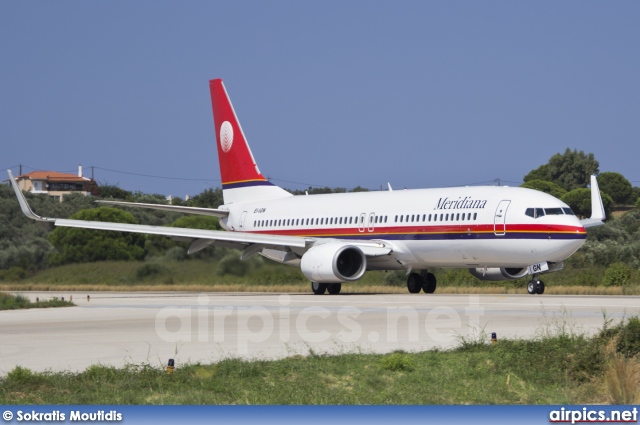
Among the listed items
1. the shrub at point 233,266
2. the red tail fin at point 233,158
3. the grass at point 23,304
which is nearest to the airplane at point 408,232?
the shrub at point 233,266

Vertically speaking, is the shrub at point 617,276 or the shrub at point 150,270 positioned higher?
the shrub at point 150,270

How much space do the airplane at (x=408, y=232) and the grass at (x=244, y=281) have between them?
35.0 inches

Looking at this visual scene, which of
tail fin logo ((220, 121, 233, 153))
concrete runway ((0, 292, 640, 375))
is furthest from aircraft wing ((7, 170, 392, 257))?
tail fin logo ((220, 121, 233, 153))

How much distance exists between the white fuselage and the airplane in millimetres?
29

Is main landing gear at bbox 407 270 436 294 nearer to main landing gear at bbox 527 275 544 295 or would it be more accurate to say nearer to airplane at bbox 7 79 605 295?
airplane at bbox 7 79 605 295

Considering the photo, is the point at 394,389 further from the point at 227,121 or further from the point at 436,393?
the point at 227,121

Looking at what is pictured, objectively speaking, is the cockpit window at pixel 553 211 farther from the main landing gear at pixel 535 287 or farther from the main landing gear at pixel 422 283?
the main landing gear at pixel 422 283

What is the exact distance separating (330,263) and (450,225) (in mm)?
3718

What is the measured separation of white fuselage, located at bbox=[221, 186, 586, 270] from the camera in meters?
31.0

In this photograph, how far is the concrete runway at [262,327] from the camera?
15344mm

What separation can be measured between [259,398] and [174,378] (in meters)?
1.51

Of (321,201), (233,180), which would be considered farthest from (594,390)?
(233,180)

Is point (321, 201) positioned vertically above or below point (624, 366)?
above

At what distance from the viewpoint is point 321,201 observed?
1519 inches
